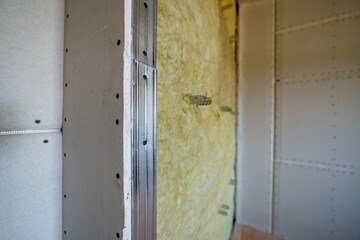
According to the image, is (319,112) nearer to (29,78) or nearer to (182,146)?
(182,146)

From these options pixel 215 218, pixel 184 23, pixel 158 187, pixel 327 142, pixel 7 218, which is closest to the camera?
pixel 7 218

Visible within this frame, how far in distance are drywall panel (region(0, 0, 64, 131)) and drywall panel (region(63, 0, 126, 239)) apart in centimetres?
3

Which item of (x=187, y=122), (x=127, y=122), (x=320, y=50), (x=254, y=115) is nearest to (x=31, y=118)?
(x=127, y=122)

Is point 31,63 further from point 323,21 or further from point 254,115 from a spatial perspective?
point 323,21

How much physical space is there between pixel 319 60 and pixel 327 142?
0.71 metres

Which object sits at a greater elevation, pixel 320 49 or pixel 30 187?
pixel 320 49

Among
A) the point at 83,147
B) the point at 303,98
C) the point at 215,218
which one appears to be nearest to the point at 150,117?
the point at 83,147

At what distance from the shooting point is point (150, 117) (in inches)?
20.0

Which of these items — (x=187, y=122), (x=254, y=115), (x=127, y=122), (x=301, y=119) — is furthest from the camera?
(x=254, y=115)

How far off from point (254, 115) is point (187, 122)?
1.34 meters

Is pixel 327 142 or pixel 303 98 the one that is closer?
pixel 327 142

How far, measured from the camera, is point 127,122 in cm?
42

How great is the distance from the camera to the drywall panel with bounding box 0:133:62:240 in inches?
17.8

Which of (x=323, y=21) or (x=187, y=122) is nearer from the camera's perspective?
(x=187, y=122)
